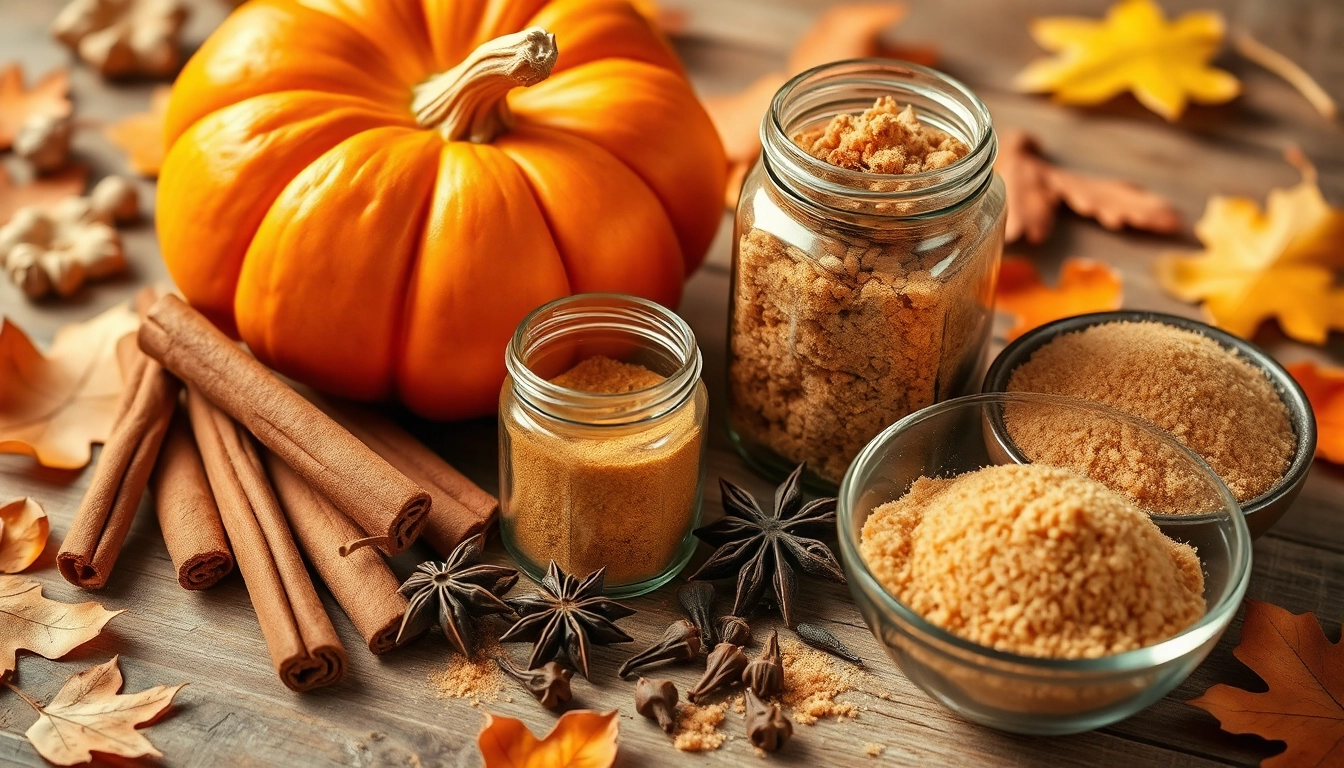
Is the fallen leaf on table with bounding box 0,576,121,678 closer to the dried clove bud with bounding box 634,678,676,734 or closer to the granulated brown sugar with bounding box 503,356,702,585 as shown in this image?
the granulated brown sugar with bounding box 503,356,702,585

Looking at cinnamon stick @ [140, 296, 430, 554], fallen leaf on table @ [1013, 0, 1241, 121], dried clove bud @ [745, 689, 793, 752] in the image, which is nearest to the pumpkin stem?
cinnamon stick @ [140, 296, 430, 554]

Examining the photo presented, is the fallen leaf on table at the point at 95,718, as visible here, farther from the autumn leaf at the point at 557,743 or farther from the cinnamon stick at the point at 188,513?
the autumn leaf at the point at 557,743

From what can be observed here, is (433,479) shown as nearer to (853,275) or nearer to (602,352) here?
(602,352)

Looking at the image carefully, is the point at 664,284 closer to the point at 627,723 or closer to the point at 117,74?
the point at 627,723

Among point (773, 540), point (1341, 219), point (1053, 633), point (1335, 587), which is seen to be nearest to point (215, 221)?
point (773, 540)

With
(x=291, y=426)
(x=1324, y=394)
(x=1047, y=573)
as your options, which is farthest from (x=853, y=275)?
(x=1324, y=394)

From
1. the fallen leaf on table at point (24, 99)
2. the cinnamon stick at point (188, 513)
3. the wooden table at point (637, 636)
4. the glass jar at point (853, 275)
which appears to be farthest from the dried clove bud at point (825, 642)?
the fallen leaf on table at point (24, 99)
